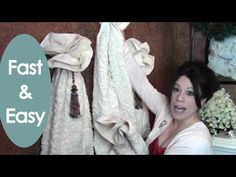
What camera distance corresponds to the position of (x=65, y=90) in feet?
3.47

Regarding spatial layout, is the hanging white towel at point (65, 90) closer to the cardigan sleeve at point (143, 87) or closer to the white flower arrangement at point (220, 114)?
the cardigan sleeve at point (143, 87)

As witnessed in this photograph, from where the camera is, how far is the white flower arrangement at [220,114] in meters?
1.45

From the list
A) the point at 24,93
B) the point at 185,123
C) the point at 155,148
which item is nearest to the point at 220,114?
the point at 185,123

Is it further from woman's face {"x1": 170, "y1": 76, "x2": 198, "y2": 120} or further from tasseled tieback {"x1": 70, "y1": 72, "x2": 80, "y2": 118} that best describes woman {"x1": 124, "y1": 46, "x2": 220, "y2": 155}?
tasseled tieback {"x1": 70, "y1": 72, "x2": 80, "y2": 118}

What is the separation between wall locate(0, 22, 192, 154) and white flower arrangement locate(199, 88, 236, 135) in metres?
0.24

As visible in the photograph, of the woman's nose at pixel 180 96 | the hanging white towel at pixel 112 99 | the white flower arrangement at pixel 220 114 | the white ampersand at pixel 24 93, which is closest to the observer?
the white ampersand at pixel 24 93

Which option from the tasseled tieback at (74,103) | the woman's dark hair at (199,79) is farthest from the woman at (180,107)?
the tasseled tieback at (74,103)

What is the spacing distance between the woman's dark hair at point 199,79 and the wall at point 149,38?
252 millimetres

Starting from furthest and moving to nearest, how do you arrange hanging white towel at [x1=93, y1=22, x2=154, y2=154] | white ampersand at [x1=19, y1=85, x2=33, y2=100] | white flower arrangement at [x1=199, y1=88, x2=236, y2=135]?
white flower arrangement at [x1=199, y1=88, x2=236, y2=135] → hanging white towel at [x1=93, y1=22, x2=154, y2=154] → white ampersand at [x1=19, y1=85, x2=33, y2=100]

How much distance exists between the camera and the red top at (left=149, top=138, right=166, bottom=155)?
1303mm

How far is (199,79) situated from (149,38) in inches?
12.9

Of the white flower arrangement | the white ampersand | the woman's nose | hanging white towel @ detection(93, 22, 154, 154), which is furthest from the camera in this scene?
the white flower arrangement

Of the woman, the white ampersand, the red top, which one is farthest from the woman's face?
the white ampersand
